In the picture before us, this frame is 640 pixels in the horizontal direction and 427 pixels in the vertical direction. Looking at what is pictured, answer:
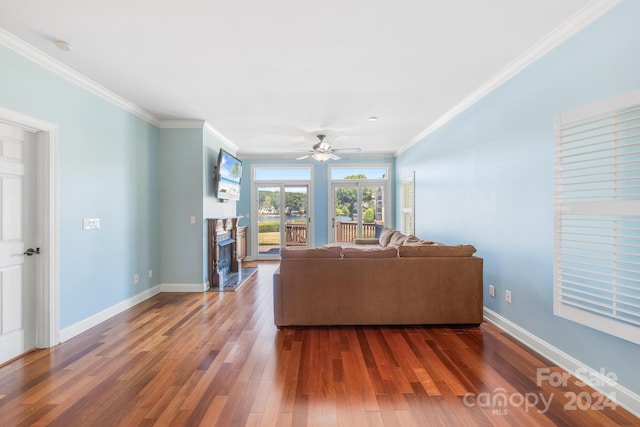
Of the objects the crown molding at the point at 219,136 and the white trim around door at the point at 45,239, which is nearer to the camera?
the white trim around door at the point at 45,239

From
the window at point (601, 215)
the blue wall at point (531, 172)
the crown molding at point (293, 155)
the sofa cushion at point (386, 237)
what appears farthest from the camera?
the crown molding at point (293, 155)

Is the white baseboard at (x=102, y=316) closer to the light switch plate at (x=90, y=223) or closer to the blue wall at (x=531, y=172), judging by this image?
the light switch plate at (x=90, y=223)

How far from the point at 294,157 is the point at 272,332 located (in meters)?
5.18

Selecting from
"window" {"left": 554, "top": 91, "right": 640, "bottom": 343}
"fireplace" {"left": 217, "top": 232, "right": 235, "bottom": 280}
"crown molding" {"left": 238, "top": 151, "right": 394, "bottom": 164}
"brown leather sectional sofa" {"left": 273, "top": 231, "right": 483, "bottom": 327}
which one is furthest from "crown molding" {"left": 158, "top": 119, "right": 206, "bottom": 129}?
"window" {"left": 554, "top": 91, "right": 640, "bottom": 343}

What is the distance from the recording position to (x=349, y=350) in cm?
267

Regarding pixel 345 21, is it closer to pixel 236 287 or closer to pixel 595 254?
pixel 595 254

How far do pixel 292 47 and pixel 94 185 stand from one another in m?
2.68

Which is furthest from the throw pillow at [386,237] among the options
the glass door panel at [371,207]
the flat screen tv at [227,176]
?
the flat screen tv at [227,176]

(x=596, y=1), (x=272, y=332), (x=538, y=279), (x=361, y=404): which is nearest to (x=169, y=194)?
(x=272, y=332)

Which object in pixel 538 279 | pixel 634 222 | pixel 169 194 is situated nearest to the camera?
pixel 634 222

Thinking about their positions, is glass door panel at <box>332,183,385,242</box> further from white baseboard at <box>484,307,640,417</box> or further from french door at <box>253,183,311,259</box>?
white baseboard at <box>484,307,640,417</box>

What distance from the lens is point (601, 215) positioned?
6.35ft

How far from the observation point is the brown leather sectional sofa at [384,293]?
3189 millimetres

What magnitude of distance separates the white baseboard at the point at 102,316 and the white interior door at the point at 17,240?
26 centimetres
